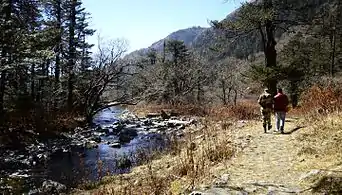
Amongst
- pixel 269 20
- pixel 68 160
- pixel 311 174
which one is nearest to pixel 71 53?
pixel 68 160

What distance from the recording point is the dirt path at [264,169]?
7020 millimetres

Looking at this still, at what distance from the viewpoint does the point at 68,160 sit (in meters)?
17.8

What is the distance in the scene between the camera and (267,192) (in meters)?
6.79

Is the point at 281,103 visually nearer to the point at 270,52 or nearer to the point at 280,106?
the point at 280,106

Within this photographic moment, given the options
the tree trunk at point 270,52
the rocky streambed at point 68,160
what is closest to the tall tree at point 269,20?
the tree trunk at point 270,52

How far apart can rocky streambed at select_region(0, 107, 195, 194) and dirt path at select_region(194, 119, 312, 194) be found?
2.80 meters

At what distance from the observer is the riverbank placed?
280 inches

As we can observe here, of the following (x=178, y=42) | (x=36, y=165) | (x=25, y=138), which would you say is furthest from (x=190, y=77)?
(x=36, y=165)

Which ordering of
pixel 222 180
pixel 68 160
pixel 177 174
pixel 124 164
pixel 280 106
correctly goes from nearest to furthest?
pixel 222 180 → pixel 177 174 → pixel 280 106 → pixel 124 164 → pixel 68 160

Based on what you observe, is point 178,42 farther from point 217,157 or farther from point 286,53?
point 217,157

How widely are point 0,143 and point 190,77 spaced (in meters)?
41.0

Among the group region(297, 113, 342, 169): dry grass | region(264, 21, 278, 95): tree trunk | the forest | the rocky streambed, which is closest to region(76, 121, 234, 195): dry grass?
the rocky streambed

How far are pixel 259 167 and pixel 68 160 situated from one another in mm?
11057

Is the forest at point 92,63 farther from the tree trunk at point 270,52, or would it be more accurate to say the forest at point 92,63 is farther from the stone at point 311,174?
the stone at point 311,174
